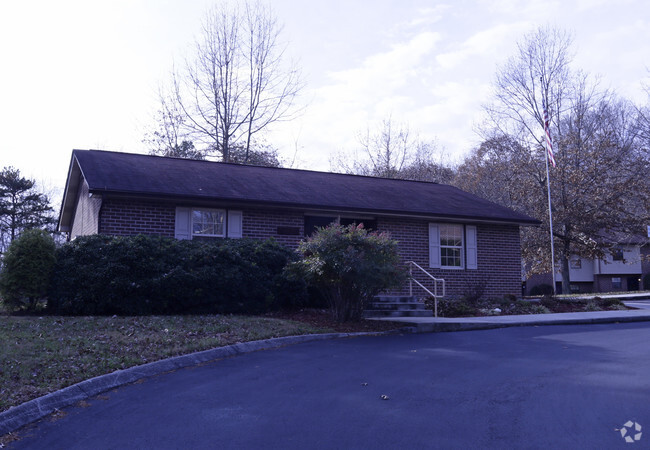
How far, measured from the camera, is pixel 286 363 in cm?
864

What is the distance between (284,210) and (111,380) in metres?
10.4

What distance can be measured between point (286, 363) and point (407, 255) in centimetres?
1051

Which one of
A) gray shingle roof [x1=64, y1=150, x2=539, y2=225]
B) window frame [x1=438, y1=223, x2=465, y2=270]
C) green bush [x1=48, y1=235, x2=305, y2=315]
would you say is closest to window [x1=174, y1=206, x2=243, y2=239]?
gray shingle roof [x1=64, y1=150, x2=539, y2=225]

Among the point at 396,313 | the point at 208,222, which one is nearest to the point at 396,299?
the point at 396,313

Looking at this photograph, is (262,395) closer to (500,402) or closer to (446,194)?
(500,402)

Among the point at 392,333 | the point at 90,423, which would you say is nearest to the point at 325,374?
the point at 90,423

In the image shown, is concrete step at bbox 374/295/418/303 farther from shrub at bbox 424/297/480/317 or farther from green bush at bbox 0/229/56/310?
green bush at bbox 0/229/56/310

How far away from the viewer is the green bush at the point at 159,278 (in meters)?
12.2

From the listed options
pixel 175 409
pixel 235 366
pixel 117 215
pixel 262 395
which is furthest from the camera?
pixel 117 215

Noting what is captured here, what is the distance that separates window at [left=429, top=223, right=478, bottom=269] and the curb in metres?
9.10

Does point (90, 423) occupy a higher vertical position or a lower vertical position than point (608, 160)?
→ lower

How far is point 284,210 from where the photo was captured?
56.7ft

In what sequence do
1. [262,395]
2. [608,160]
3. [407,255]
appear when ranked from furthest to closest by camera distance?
1. [608,160]
2. [407,255]
3. [262,395]

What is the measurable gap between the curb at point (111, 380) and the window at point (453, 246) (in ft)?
29.9
